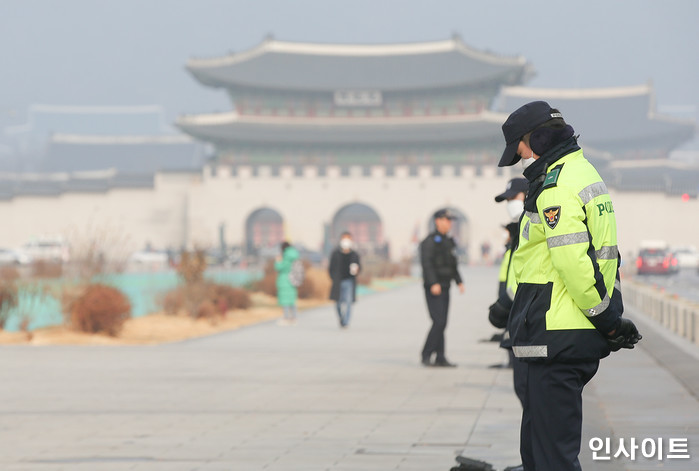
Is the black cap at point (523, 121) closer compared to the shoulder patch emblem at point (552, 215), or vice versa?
the shoulder patch emblem at point (552, 215)

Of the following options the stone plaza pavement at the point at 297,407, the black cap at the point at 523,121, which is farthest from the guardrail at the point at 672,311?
the black cap at the point at 523,121

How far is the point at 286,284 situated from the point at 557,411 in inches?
626

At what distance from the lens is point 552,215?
4.24 m

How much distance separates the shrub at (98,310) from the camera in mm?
17000

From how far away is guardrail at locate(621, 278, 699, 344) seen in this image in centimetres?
1567

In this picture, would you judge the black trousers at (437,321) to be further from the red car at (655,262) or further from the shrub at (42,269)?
the red car at (655,262)

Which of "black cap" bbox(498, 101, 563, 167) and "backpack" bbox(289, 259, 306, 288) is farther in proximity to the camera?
"backpack" bbox(289, 259, 306, 288)

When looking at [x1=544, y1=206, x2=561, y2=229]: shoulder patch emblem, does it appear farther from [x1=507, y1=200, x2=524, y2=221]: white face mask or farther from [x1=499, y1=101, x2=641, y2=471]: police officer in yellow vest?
[x1=507, y1=200, x2=524, y2=221]: white face mask

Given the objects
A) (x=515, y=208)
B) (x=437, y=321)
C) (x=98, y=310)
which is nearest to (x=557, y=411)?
(x=515, y=208)

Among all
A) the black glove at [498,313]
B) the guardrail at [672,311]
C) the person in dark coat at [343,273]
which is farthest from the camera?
the person in dark coat at [343,273]

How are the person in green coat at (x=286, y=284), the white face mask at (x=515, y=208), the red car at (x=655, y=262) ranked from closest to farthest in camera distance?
the white face mask at (x=515, y=208)
the person in green coat at (x=286, y=284)
the red car at (x=655, y=262)

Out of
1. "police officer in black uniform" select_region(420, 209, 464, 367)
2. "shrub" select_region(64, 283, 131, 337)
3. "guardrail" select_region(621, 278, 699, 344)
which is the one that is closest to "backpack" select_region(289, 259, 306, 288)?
"shrub" select_region(64, 283, 131, 337)

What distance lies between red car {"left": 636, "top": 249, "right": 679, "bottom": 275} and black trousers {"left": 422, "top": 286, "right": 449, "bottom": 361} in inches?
1503

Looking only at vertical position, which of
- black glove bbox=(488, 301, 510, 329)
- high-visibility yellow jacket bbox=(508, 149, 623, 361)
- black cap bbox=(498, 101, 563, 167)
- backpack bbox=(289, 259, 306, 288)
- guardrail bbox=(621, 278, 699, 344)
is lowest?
guardrail bbox=(621, 278, 699, 344)
